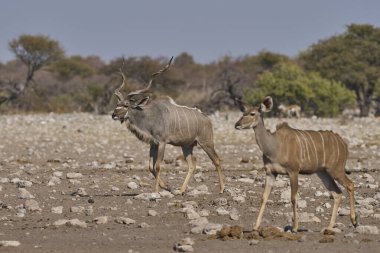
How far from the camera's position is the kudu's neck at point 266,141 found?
7.57m

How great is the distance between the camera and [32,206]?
8.46 metres

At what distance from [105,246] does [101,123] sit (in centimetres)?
1639

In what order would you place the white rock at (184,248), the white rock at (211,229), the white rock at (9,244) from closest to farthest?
the white rock at (184,248) → the white rock at (9,244) → the white rock at (211,229)

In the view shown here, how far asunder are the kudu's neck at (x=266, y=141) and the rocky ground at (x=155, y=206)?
0.69m

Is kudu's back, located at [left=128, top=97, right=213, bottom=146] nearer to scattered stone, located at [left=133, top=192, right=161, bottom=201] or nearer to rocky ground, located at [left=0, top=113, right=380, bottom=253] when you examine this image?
rocky ground, located at [left=0, top=113, right=380, bottom=253]

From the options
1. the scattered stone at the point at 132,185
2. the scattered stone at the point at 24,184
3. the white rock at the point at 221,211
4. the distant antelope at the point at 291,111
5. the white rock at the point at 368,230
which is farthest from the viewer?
the distant antelope at the point at 291,111

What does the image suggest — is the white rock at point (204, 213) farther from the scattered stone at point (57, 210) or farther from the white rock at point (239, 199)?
the scattered stone at point (57, 210)

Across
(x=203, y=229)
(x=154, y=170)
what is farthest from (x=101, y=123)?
(x=203, y=229)

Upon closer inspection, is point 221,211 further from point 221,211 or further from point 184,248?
point 184,248

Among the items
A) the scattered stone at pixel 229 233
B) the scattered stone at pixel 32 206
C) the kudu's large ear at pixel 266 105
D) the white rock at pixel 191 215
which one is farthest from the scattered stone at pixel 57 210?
the kudu's large ear at pixel 266 105

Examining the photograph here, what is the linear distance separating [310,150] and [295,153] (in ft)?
0.52

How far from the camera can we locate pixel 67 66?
50125 millimetres

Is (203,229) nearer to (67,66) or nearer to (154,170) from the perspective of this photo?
(154,170)

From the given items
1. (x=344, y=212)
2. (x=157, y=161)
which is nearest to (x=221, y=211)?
(x=344, y=212)
